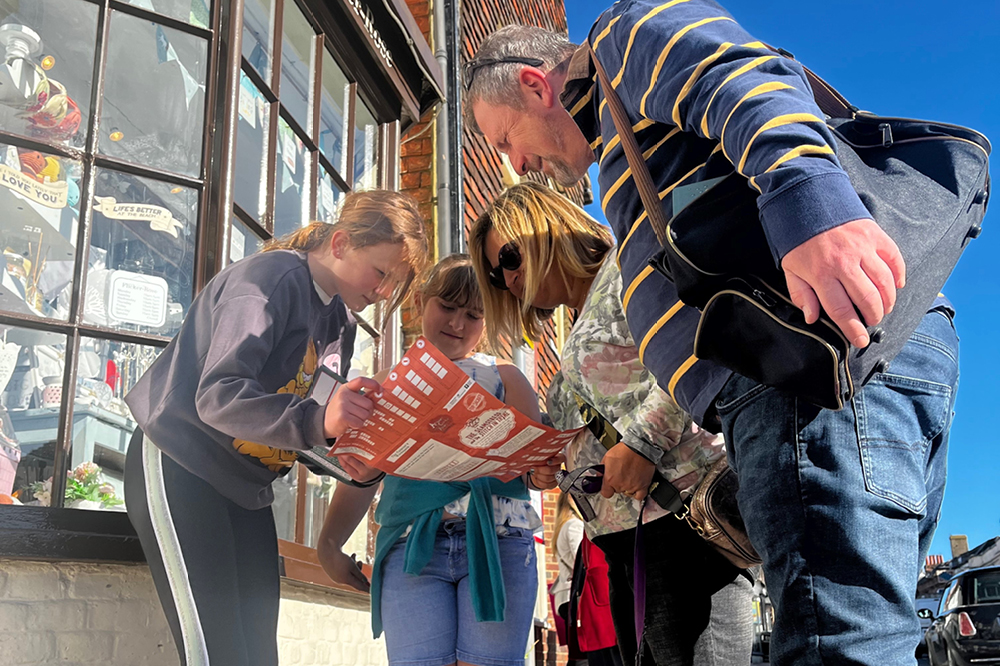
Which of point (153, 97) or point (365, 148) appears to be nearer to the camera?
point (153, 97)

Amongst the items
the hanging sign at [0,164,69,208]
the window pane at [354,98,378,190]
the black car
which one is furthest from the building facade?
the black car

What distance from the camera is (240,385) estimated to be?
1.90m

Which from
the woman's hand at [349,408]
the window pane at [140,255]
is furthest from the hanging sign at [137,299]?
the woman's hand at [349,408]

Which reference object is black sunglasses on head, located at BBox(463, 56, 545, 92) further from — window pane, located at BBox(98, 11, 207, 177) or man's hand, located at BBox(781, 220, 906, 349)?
window pane, located at BBox(98, 11, 207, 177)

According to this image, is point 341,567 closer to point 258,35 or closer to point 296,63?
point 258,35

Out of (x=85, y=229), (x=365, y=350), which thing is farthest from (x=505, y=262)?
(x=365, y=350)

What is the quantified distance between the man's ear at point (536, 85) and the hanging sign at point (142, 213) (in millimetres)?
1707

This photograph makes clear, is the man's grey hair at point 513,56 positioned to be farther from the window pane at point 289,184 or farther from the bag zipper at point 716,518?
the window pane at point 289,184

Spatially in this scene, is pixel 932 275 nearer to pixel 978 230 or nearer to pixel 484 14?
pixel 978 230

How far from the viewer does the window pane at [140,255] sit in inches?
108

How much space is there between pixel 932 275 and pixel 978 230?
0.70ft

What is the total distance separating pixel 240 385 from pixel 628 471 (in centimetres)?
88

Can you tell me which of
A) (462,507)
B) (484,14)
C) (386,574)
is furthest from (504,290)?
(484,14)

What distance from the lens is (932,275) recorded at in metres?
1.11
